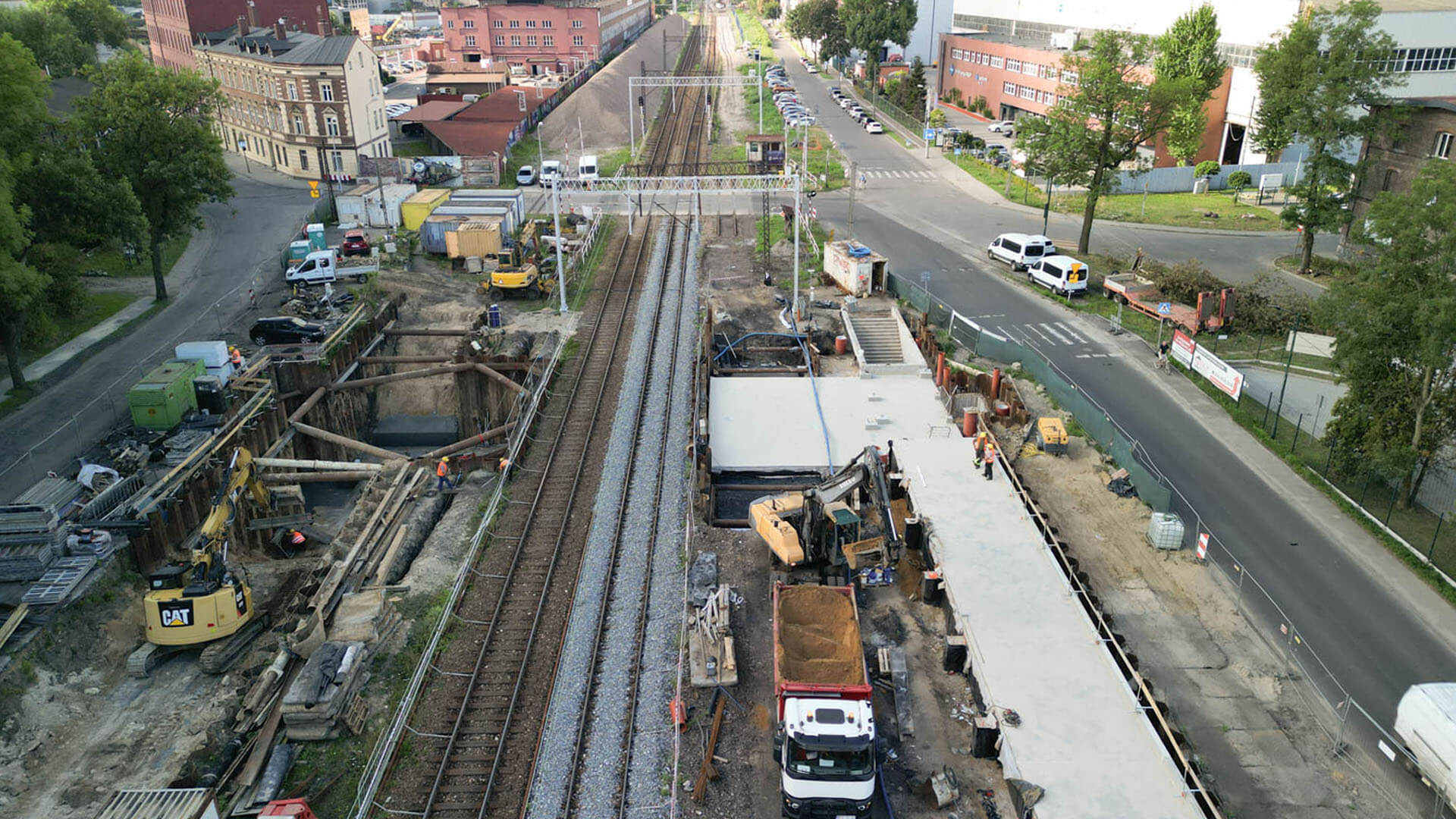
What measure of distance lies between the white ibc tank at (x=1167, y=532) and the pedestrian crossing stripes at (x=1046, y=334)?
15.4m

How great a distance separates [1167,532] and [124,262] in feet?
168

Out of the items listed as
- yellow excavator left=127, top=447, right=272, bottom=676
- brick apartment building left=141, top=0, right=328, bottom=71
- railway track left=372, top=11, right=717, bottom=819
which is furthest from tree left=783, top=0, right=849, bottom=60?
yellow excavator left=127, top=447, right=272, bottom=676

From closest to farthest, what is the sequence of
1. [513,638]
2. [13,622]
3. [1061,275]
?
[13,622] → [513,638] → [1061,275]

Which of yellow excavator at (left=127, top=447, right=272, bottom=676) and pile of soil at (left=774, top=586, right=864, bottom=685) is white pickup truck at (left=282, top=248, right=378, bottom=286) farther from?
pile of soil at (left=774, top=586, right=864, bottom=685)

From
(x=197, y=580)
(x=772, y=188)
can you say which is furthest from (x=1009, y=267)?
(x=197, y=580)

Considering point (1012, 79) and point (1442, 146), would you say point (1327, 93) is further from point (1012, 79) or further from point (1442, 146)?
point (1012, 79)

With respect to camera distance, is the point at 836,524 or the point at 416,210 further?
the point at 416,210

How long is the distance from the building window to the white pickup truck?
53137 millimetres

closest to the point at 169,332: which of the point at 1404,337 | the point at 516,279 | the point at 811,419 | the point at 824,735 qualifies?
the point at 516,279

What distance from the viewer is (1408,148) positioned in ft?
163

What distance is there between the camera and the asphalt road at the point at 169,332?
3119 centimetres

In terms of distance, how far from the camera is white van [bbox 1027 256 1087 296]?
46.6 m

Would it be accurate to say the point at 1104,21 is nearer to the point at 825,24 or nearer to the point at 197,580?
the point at 825,24

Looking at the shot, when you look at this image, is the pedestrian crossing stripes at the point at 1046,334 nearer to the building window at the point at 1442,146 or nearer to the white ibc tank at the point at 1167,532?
the white ibc tank at the point at 1167,532
